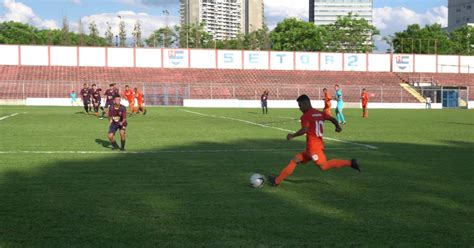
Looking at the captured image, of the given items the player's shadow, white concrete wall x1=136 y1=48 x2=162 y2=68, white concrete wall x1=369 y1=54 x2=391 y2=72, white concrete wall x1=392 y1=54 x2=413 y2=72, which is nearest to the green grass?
the player's shadow

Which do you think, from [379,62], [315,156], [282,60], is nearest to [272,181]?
[315,156]

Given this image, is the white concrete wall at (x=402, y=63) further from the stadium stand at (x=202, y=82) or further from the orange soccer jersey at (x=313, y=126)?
the orange soccer jersey at (x=313, y=126)

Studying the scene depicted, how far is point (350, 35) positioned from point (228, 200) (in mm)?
105756

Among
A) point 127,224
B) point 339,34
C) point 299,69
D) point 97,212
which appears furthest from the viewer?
point 339,34

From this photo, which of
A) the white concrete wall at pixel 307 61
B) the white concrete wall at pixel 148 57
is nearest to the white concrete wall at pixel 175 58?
the white concrete wall at pixel 148 57

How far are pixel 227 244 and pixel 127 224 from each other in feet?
4.82

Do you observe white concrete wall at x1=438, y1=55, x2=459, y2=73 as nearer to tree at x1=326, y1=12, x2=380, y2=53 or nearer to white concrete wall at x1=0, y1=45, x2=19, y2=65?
tree at x1=326, y1=12, x2=380, y2=53

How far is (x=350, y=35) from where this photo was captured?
111 meters

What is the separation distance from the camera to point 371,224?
7148 mm

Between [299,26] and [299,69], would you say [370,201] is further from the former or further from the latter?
[299,26]

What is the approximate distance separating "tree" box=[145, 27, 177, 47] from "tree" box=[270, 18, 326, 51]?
2037cm

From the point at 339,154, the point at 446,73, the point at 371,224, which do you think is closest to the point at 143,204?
the point at 371,224

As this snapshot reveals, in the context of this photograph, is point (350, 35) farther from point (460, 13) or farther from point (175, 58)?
point (460, 13)

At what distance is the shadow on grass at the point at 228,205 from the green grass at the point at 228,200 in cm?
1
